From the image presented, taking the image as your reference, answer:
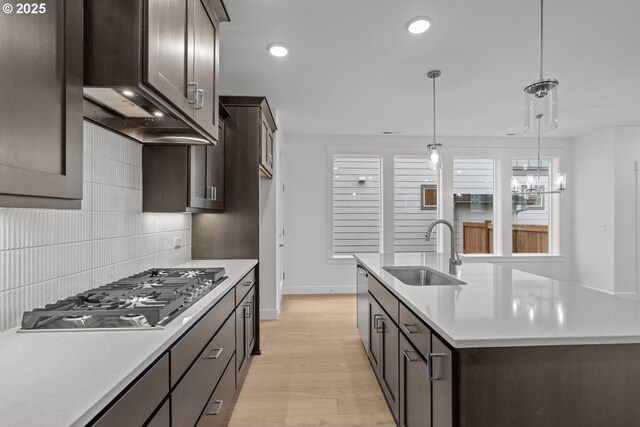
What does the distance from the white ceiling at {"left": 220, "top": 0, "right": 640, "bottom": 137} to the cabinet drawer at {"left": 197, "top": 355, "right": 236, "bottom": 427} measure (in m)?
2.26

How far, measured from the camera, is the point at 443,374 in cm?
119

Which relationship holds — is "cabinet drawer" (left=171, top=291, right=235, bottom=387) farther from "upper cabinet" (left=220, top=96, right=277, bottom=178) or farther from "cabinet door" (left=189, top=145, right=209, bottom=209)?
"upper cabinet" (left=220, top=96, right=277, bottom=178)

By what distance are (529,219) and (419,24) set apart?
4.83 m

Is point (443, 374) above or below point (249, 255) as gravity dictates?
below

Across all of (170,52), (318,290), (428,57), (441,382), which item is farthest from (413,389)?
(318,290)

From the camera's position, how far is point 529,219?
19.3 ft

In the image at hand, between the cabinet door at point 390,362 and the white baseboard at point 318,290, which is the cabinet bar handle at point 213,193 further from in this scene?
the white baseboard at point 318,290

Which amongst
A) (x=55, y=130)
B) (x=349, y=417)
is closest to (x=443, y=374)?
(x=349, y=417)

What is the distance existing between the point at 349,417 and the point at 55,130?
2.16 meters

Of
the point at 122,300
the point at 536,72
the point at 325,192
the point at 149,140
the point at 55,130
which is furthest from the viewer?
the point at 325,192

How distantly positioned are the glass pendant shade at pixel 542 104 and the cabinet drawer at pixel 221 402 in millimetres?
2299

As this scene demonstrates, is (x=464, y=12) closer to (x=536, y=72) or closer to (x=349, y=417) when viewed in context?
(x=536, y=72)

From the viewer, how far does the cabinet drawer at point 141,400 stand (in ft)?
2.66

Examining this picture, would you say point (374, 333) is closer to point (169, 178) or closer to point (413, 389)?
point (413, 389)
